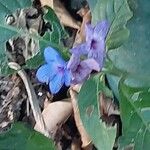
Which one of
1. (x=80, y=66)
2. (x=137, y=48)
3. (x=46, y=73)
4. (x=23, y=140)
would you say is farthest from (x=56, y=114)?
(x=80, y=66)

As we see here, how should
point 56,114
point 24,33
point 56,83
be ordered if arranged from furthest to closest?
point 56,114 → point 24,33 → point 56,83

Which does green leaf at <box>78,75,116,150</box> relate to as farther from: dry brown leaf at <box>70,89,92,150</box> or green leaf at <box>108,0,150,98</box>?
dry brown leaf at <box>70,89,92,150</box>

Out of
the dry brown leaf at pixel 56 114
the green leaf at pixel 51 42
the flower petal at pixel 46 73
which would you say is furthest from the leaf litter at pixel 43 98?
the flower petal at pixel 46 73

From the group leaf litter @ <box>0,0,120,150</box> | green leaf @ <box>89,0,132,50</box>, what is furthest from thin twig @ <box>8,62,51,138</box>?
green leaf @ <box>89,0,132,50</box>

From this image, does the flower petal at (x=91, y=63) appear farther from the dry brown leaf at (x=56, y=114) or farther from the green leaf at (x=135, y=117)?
the dry brown leaf at (x=56, y=114)

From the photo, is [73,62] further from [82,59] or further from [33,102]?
[33,102]
